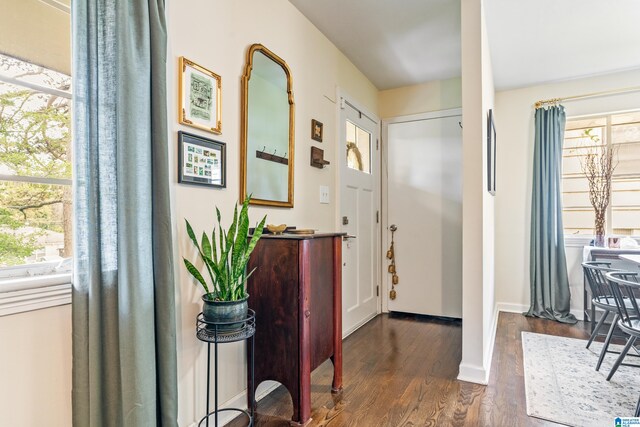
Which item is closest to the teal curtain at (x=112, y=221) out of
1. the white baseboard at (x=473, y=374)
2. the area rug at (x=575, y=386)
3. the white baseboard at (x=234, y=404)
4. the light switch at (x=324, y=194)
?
the white baseboard at (x=234, y=404)

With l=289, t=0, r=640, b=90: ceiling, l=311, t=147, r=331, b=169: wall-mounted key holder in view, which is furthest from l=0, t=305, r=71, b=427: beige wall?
l=289, t=0, r=640, b=90: ceiling

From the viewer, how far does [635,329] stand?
1.95 m

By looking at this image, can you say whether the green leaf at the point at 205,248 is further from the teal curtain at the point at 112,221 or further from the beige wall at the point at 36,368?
the beige wall at the point at 36,368

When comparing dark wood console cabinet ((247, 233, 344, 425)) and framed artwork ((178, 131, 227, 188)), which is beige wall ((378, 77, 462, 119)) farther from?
framed artwork ((178, 131, 227, 188))

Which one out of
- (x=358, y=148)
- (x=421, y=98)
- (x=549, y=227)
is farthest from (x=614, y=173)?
(x=358, y=148)

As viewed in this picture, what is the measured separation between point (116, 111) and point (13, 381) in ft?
2.98

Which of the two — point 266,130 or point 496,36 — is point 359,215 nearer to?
point 266,130

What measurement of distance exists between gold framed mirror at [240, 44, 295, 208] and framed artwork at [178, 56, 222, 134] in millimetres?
199

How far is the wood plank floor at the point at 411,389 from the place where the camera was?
1.80 meters

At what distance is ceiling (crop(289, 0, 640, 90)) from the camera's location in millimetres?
2455

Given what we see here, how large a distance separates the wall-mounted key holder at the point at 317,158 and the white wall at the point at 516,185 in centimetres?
241

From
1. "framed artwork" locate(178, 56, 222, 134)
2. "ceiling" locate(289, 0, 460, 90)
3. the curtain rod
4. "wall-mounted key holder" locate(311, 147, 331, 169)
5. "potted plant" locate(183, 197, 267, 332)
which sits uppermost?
"ceiling" locate(289, 0, 460, 90)

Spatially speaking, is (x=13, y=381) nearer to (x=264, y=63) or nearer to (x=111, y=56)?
(x=111, y=56)

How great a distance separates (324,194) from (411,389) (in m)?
1.49
